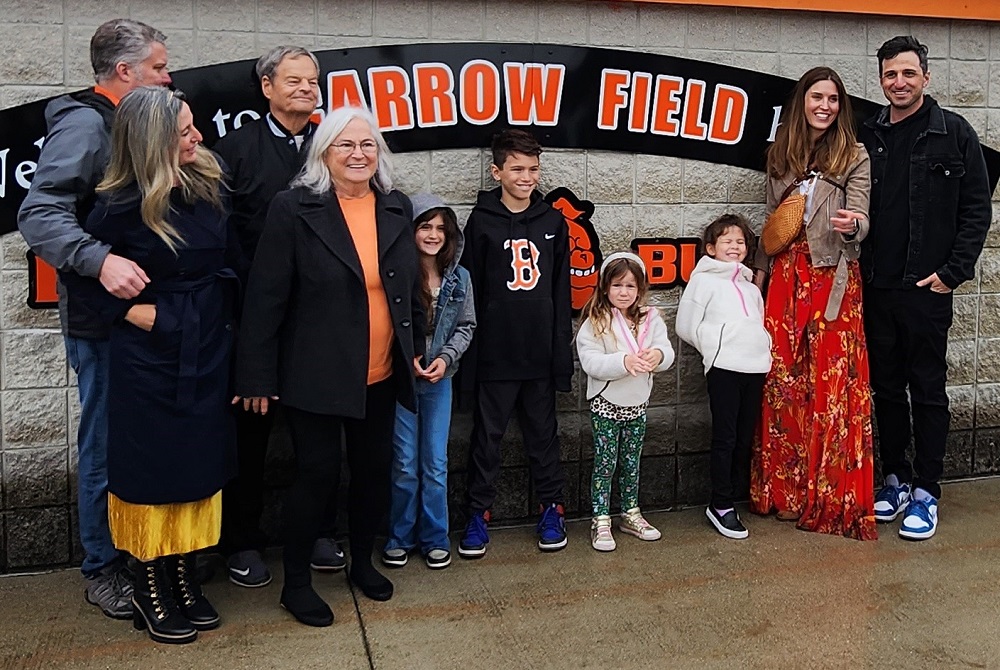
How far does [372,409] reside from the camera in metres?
3.78

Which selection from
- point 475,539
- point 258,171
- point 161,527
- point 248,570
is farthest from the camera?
point 475,539

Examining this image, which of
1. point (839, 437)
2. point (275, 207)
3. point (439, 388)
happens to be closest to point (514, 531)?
point (439, 388)

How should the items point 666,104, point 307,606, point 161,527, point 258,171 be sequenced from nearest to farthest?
point 161,527
point 307,606
point 258,171
point 666,104

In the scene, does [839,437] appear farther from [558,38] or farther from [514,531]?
[558,38]

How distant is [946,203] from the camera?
4477 mm

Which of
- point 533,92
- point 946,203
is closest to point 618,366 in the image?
point 533,92

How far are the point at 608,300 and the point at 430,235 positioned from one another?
0.84 metres

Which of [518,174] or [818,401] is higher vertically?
[518,174]

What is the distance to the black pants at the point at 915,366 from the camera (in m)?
4.56

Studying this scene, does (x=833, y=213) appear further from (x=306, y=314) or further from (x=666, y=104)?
(x=306, y=314)

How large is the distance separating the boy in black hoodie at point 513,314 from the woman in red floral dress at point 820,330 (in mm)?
1034

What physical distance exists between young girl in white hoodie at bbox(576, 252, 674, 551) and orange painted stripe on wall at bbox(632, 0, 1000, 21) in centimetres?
130

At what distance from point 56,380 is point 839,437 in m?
3.33

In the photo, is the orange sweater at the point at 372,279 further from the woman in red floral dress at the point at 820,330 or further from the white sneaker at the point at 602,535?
the woman in red floral dress at the point at 820,330
